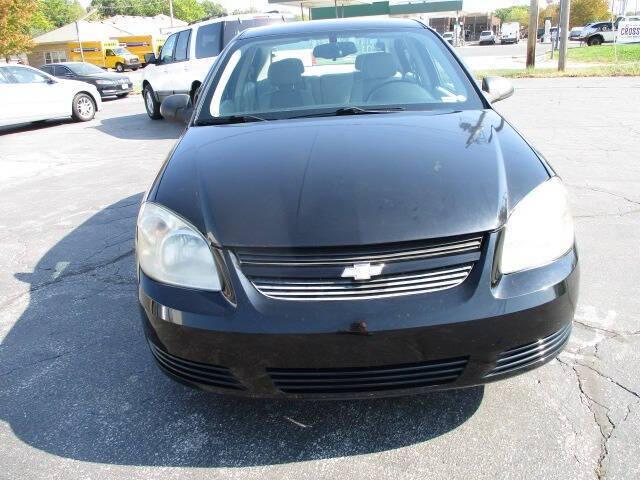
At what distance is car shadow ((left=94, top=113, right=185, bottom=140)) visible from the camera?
34.0 feet

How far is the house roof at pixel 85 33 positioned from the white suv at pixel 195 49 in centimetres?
4150

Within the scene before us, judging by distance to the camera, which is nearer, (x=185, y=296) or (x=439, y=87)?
(x=185, y=296)

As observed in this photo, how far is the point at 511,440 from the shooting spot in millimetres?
2141

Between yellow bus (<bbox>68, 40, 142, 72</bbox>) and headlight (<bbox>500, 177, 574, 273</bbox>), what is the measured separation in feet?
146

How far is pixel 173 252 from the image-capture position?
2074 millimetres

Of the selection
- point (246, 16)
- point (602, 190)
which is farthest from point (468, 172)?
point (246, 16)

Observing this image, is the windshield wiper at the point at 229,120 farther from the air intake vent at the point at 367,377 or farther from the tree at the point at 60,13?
the tree at the point at 60,13

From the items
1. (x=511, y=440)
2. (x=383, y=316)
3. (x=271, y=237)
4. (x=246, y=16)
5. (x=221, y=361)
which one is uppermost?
(x=246, y=16)

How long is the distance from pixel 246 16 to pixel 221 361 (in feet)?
31.9

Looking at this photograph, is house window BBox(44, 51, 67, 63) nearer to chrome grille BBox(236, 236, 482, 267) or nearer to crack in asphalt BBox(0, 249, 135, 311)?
crack in asphalt BBox(0, 249, 135, 311)

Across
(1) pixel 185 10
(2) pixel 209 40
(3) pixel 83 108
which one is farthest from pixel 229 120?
(1) pixel 185 10

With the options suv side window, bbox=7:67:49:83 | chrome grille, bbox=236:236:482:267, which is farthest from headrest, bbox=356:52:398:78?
suv side window, bbox=7:67:49:83

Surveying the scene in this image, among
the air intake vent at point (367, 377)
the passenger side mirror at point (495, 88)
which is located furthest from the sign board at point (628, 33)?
the air intake vent at point (367, 377)

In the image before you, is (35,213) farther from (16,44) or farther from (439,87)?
(16,44)
